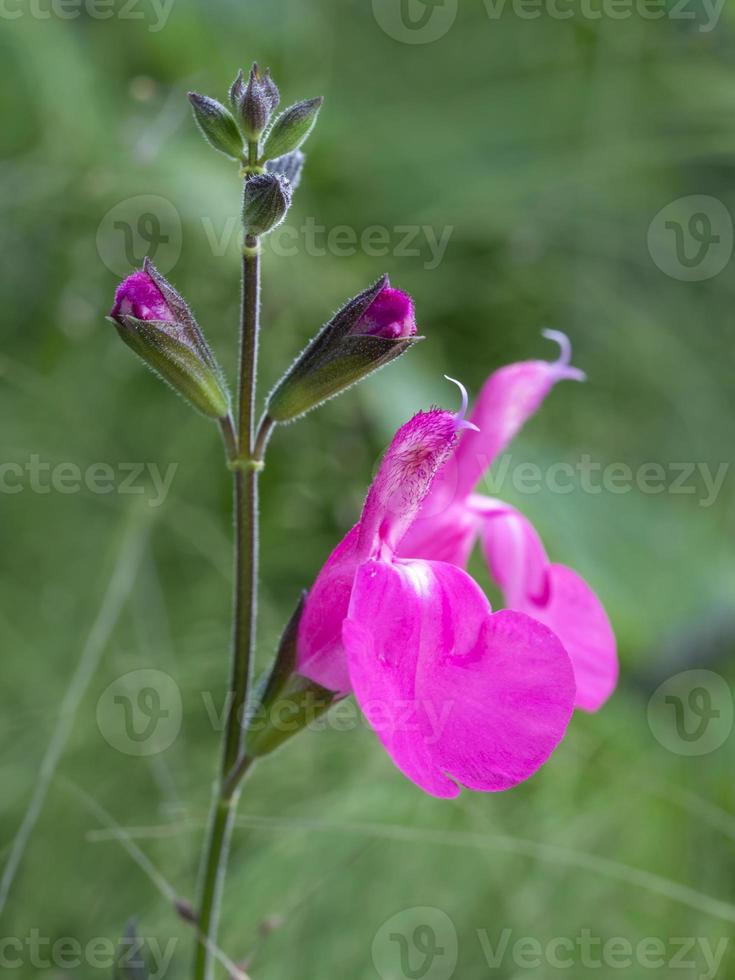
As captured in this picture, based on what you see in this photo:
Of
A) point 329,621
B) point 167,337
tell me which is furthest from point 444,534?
point 167,337

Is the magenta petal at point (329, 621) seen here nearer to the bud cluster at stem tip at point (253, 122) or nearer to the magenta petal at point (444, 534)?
the magenta petal at point (444, 534)

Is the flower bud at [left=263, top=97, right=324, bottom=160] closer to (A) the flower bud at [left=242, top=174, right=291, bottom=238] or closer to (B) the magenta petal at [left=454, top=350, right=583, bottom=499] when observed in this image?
(A) the flower bud at [left=242, top=174, right=291, bottom=238]

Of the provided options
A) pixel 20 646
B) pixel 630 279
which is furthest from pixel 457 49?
pixel 20 646

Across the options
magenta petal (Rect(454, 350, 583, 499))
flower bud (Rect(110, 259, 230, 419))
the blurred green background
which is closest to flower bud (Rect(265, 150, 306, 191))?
flower bud (Rect(110, 259, 230, 419))

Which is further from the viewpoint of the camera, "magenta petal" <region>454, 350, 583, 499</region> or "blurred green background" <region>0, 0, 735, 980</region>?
"blurred green background" <region>0, 0, 735, 980</region>

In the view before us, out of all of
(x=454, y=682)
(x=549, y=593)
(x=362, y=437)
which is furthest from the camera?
(x=362, y=437)

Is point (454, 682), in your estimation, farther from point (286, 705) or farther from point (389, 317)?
point (389, 317)
